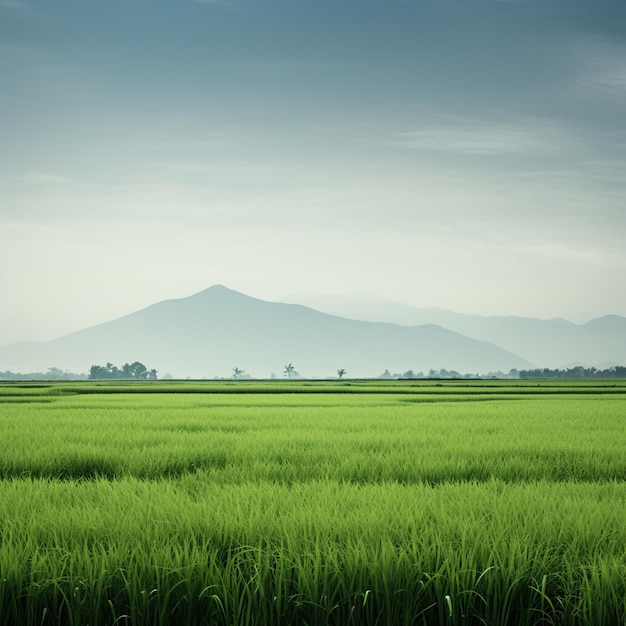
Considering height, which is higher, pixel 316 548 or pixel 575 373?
pixel 316 548

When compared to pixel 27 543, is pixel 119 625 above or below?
below

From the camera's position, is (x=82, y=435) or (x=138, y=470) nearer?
(x=138, y=470)

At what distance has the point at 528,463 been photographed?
24.9ft

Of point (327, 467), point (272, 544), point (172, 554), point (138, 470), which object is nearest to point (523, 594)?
point (272, 544)

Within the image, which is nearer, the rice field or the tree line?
the rice field

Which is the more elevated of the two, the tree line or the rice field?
the rice field

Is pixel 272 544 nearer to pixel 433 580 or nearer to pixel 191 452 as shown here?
pixel 433 580

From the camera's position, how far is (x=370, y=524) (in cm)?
398

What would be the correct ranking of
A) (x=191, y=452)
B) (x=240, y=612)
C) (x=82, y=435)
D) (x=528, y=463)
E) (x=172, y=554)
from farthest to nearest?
1. (x=82, y=435)
2. (x=191, y=452)
3. (x=528, y=463)
4. (x=172, y=554)
5. (x=240, y=612)

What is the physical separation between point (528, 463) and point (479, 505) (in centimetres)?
318

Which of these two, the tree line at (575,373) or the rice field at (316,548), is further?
the tree line at (575,373)

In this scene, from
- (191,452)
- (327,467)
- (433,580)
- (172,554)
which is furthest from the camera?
(191,452)

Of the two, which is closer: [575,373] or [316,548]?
[316,548]

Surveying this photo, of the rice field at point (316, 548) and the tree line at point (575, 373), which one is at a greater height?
the rice field at point (316, 548)
